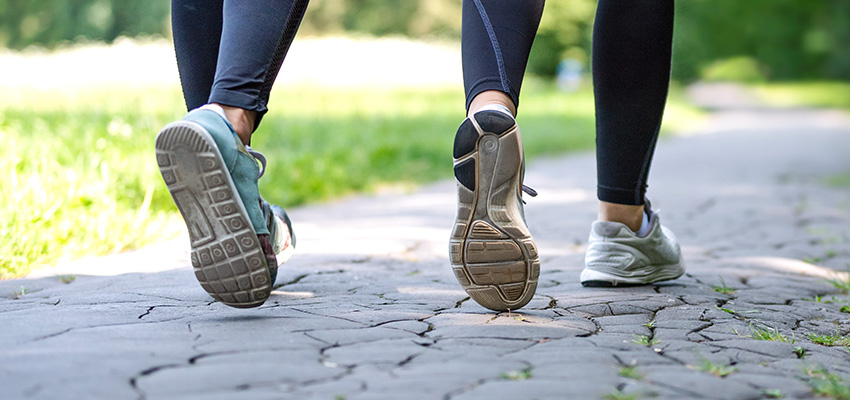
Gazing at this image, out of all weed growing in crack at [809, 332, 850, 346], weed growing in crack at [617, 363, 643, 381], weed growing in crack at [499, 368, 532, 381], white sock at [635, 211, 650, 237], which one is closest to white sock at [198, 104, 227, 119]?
weed growing in crack at [499, 368, 532, 381]

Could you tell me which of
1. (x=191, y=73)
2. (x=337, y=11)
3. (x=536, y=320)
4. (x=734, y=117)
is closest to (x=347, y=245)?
(x=191, y=73)

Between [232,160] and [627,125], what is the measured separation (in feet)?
3.32

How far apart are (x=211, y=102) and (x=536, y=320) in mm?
797

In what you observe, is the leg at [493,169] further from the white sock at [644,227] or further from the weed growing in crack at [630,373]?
the white sock at [644,227]

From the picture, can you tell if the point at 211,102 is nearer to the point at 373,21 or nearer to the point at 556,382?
the point at 556,382

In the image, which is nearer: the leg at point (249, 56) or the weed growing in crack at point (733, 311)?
the leg at point (249, 56)

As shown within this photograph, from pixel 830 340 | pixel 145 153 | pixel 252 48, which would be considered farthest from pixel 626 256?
pixel 145 153

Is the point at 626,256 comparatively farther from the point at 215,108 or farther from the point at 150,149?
the point at 150,149

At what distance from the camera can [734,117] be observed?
19.3 metres

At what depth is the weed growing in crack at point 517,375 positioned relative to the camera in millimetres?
1354

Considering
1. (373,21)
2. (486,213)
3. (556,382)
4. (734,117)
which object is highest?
(373,21)

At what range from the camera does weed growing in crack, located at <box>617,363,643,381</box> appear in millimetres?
1371

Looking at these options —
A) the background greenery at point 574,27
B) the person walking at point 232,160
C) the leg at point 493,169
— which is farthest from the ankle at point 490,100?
the background greenery at point 574,27

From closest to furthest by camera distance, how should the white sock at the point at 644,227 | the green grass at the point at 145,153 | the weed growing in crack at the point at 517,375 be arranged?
the weed growing in crack at the point at 517,375 < the white sock at the point at 644,227 < the green grass at the point at 145,153
